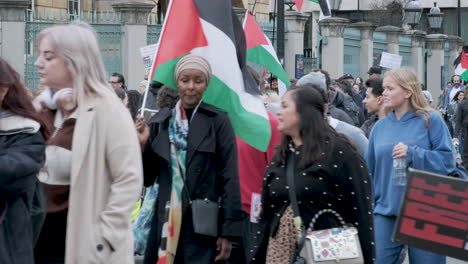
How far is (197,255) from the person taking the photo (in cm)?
698

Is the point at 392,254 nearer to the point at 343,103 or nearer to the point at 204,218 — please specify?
the point at 204,218

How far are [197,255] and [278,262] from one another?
0.76 m

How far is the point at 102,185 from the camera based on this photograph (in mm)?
5281

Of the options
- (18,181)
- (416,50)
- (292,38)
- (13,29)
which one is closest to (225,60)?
(18,181)

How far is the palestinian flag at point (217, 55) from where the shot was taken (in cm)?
770

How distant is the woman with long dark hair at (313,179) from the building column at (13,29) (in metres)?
14.2

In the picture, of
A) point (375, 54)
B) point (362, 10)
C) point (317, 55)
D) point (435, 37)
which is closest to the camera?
point (317, 55)

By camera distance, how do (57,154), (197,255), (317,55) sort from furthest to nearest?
(317,55), (197,255), (57,154)

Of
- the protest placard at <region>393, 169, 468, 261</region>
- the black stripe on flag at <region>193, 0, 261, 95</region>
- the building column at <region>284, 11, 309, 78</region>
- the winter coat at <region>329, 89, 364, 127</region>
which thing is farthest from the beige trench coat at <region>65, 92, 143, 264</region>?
the building column at <region>284, 11, 309, 78</region>

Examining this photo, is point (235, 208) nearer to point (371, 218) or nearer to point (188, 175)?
point (188, 175)

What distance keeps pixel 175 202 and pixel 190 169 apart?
0.22 metres

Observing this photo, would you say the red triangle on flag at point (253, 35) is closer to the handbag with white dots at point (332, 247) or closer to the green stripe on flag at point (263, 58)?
the green stripe on flag at point (263, 58)

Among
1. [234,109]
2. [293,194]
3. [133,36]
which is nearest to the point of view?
[293,194]

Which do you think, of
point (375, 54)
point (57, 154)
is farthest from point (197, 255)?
point (375, 54)
